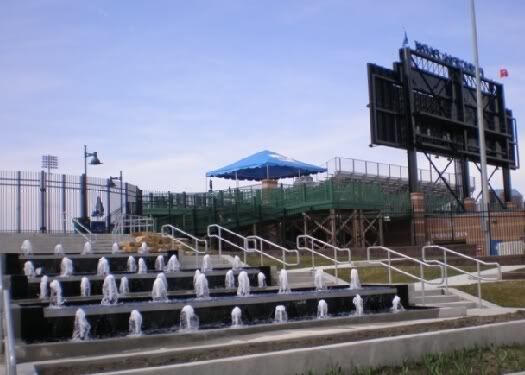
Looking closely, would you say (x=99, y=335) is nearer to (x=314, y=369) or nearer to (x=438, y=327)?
(x=314, y=369)

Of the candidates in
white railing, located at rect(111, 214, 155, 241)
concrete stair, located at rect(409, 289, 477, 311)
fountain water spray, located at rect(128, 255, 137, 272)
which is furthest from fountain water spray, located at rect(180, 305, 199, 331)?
white railing, located at rect(111, 214, 155, 241)

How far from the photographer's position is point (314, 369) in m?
8.28

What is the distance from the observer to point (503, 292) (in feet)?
55.0

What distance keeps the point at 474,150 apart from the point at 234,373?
130 feet

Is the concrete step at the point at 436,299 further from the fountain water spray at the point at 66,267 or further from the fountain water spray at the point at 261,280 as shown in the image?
the fountain water spray at the point at 66,267

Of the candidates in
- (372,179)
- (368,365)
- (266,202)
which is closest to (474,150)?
(372,179)

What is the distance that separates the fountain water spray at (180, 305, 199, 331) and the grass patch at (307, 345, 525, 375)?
3078mm

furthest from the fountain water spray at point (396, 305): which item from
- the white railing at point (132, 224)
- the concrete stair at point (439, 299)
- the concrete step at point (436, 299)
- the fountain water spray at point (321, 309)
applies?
the white railing at point (132, 224)

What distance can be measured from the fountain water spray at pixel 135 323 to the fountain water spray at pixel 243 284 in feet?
10.5

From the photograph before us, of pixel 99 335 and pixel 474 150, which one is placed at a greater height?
pixel 474 150

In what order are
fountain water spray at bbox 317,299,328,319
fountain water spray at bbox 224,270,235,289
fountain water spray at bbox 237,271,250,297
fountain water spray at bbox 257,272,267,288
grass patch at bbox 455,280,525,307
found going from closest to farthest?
fountain water spray at bbox 317,299,328,319 → fountain water spray at bbox 237,271,250,297 → fountain water spray at bbox 224,270,235,289 → fountain water spray at bbox 257,272,267,288 → grass patch at bbox 455,280,525,307

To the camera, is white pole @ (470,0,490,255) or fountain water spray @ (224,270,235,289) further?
white pole @ (470,0,490,255)

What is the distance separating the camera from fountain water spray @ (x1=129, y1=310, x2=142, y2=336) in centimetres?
1024

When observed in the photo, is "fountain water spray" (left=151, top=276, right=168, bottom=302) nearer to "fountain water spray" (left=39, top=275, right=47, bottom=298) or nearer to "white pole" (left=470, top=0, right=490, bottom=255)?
"fountain water spray" (left=39, top=275, right=47, bottom=298)
